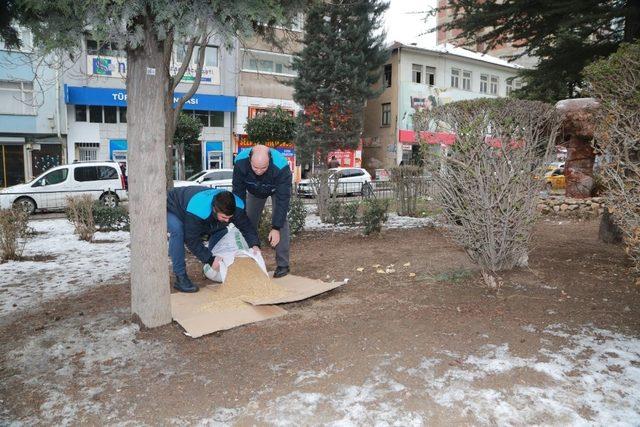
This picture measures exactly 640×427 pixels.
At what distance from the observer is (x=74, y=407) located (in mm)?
2664

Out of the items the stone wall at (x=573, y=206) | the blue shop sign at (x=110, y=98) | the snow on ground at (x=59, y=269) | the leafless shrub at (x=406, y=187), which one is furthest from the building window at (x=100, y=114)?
the stone wall at (x=573, y=206)

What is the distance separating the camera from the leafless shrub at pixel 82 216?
841cm

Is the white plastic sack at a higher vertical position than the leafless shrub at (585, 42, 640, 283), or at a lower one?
lower

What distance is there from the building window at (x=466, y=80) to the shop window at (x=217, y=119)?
18440mm

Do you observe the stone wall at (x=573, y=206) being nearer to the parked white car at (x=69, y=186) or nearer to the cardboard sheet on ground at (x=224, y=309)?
the cardboard sheet on ground at (x=224, y=309)

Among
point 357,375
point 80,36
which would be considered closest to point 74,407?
point 357,375

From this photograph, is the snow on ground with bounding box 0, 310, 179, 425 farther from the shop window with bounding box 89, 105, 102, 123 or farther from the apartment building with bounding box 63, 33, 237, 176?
the shop window with bounding box 89, 105, 102, 123

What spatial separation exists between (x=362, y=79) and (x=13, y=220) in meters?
15.9

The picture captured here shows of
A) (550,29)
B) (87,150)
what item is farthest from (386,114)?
(550,29)

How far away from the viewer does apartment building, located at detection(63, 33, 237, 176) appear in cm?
2405

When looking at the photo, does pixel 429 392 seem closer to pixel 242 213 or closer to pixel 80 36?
pixel 242 213

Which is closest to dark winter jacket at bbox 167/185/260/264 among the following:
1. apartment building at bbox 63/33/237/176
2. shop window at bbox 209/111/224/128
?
apartment building at bbox 63/33/237/176

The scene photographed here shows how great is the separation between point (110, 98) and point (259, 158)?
22775mm

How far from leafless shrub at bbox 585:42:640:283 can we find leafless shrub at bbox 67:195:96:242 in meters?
7.89
